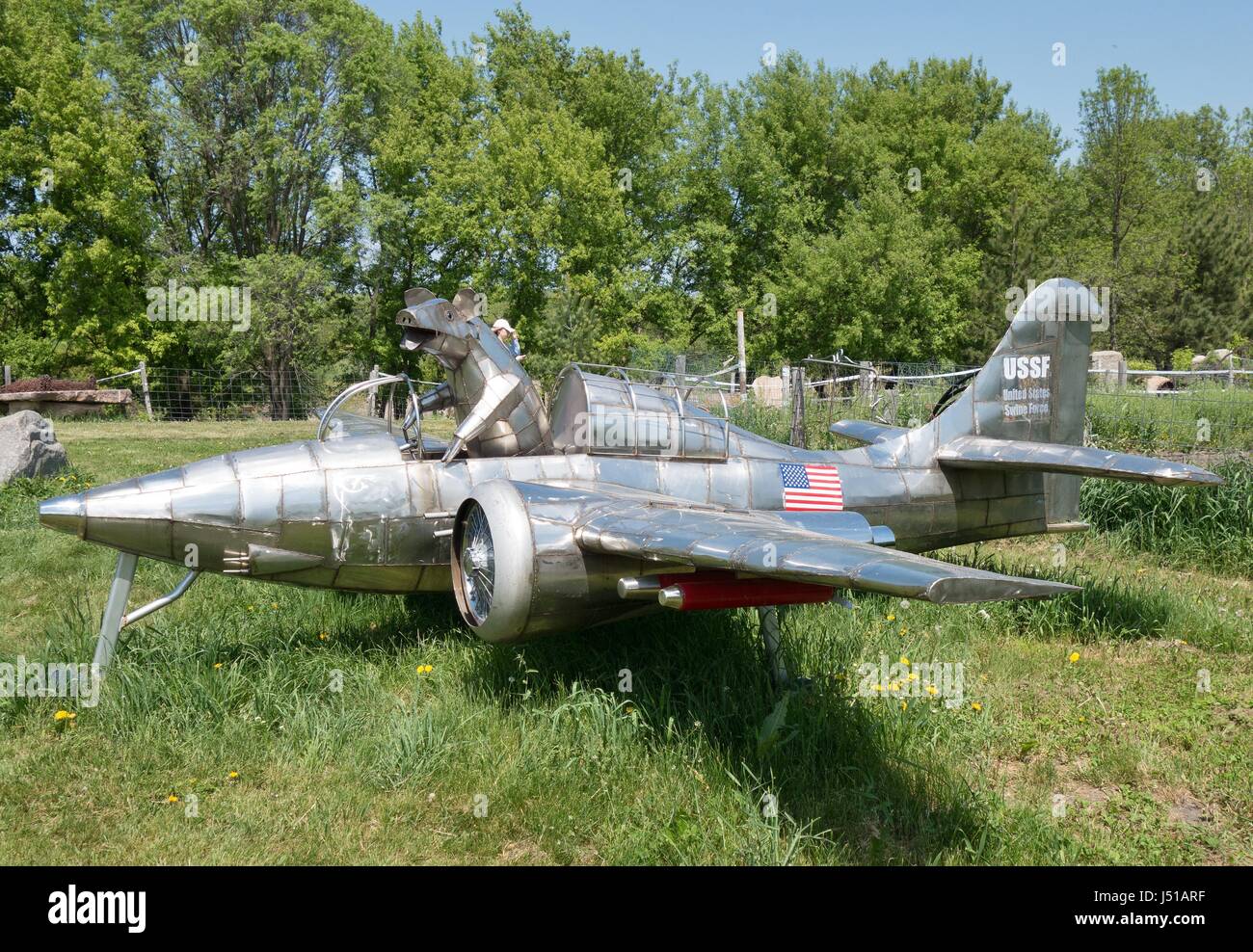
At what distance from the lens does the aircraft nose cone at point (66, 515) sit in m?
5.91

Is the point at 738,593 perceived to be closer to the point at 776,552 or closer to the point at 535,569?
the point at 776,552

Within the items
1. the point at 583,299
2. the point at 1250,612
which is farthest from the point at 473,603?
the point at 583,299

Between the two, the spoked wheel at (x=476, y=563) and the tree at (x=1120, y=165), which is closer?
the spoked wheel at (x=476, y=563)

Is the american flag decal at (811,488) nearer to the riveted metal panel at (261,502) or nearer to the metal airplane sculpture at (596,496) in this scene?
the metal airplane sculpture at (596,496)

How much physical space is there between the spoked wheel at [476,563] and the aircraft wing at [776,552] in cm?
74

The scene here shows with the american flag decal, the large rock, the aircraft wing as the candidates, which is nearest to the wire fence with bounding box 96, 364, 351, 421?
the large rock

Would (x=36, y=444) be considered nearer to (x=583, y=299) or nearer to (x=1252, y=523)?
(x=1252, y=523)

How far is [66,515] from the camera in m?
5.92

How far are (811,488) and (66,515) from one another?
597 cm

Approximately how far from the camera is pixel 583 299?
99.7 ft

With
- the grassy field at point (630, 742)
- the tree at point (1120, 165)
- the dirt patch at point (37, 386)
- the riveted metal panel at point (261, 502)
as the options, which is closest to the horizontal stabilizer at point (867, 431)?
the grassy field at point (630, 742)

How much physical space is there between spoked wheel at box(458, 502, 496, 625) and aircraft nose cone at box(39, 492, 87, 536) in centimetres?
265

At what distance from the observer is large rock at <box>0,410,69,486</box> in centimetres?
1224

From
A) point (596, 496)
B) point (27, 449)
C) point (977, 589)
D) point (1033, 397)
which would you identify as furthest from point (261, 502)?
point (27, 449)
